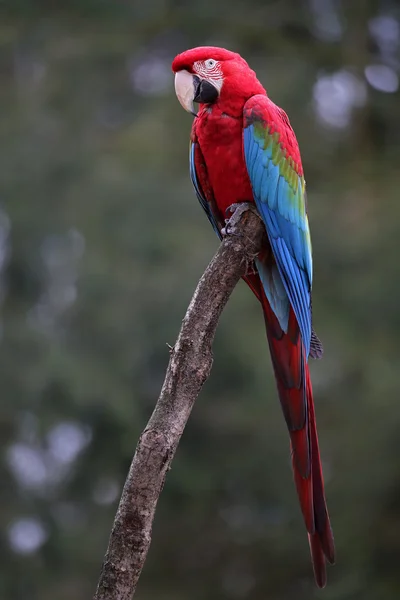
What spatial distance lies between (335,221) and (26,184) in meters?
1.99

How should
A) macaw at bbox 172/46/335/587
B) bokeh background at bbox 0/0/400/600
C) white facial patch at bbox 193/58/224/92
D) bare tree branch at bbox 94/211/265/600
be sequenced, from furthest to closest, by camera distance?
bokeh background at bbox 0/0/400/600 → white facial patch at bbox 193/58/224/92 → macaw at bbox 172/46/335/587 → bare tree branch at bbox 94/211/265/600

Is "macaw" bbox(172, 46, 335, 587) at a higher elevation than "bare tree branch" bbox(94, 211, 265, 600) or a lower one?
higher

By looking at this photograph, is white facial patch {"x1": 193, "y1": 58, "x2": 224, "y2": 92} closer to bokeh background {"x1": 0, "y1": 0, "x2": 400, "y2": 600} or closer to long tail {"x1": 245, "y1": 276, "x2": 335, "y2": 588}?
long tail {"x1": 245, "y1": 276, "x2": 335, "y2": 588}

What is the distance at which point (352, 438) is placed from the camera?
170 inches

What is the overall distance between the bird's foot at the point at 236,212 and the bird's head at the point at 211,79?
1.06ft

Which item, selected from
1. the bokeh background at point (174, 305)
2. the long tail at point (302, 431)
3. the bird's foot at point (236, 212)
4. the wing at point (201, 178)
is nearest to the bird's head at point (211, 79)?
the wing at point (201, 178)

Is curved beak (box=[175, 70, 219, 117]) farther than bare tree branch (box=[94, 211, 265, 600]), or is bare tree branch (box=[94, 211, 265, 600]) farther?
curved beak (box=[175, 70, 219, 117])

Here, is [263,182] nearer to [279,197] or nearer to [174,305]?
[279,197]

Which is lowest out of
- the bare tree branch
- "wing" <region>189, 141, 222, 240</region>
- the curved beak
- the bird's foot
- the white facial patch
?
the bare tree branch

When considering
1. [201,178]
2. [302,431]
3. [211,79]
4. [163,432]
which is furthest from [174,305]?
[163,432]

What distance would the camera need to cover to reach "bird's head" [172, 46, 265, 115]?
252 cm

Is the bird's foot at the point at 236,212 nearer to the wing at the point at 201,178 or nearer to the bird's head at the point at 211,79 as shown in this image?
the wing at the point at 201,178

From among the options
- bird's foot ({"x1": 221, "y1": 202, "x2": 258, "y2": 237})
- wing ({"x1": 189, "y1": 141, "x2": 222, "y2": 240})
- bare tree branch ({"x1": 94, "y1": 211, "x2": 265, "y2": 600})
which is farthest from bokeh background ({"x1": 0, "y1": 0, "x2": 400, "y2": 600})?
bare tree branch ({"x1": 94, "y1": 211, "x2": 265, "y2": 600})

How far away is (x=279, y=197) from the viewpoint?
99.0 inches
